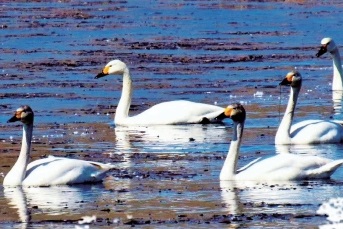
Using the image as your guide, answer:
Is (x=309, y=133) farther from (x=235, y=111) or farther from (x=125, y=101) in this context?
(x=125, y=101)

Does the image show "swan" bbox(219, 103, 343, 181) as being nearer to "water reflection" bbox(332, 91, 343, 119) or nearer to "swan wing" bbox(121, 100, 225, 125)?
"swan wing" bbox(121, 100, 225, 125)

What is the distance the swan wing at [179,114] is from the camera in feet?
65.6

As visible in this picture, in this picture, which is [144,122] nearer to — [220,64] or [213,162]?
[213,162]

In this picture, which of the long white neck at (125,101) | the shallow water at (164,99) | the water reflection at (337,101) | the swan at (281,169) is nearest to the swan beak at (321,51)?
the shallow water at (164,99)

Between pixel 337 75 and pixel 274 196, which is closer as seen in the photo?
pixel 274 196

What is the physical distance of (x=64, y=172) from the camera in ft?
46.7

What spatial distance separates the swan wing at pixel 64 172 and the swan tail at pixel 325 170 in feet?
7.23

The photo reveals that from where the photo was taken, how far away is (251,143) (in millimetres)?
17359

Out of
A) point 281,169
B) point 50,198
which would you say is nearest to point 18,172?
point 50,198

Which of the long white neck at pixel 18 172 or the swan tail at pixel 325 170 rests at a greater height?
the long white neck at pixel 18 172

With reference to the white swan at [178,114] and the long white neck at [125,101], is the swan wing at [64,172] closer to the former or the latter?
the white swan at [178,114]

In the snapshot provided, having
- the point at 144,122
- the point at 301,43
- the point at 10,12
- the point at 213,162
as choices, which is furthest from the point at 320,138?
the point at 10,12

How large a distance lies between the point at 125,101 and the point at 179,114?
1345 millimetres

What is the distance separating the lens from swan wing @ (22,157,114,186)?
46.6ft
